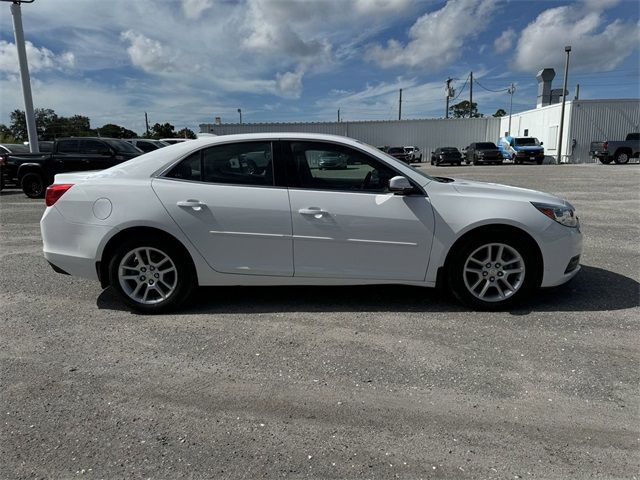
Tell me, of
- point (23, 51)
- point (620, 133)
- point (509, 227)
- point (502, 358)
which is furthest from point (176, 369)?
point (620, 133)

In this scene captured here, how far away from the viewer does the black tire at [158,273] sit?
4051 mm

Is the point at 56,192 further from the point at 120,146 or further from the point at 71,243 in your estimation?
the point at 120,146

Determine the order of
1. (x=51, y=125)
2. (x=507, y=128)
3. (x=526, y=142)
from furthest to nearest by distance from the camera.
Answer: (x=51, y=125)
(x=507, y=128)
(x=526, y=142)

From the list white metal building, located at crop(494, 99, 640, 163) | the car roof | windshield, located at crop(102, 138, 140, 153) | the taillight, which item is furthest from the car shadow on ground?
white metal building, located at crop(494, 99, 640, 163)

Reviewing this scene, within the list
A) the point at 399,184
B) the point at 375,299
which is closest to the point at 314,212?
the point at 399,184

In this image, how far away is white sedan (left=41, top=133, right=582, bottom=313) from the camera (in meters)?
3.96

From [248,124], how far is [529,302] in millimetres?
41608

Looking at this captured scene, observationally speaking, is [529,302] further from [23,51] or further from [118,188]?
[23,51]

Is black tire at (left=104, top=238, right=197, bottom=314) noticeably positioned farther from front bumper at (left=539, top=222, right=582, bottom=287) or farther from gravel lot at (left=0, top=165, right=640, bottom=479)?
front bumper at (left=539, top=222, right=582, bottom=287)

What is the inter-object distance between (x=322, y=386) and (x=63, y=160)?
42.0ft

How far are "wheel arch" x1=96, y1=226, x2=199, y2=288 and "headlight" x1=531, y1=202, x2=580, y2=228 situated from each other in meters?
3.08

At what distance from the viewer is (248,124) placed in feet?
142

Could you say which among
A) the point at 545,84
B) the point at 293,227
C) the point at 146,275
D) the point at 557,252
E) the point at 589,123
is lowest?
the point at 146,275

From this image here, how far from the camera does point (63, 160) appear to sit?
13.0 meters
